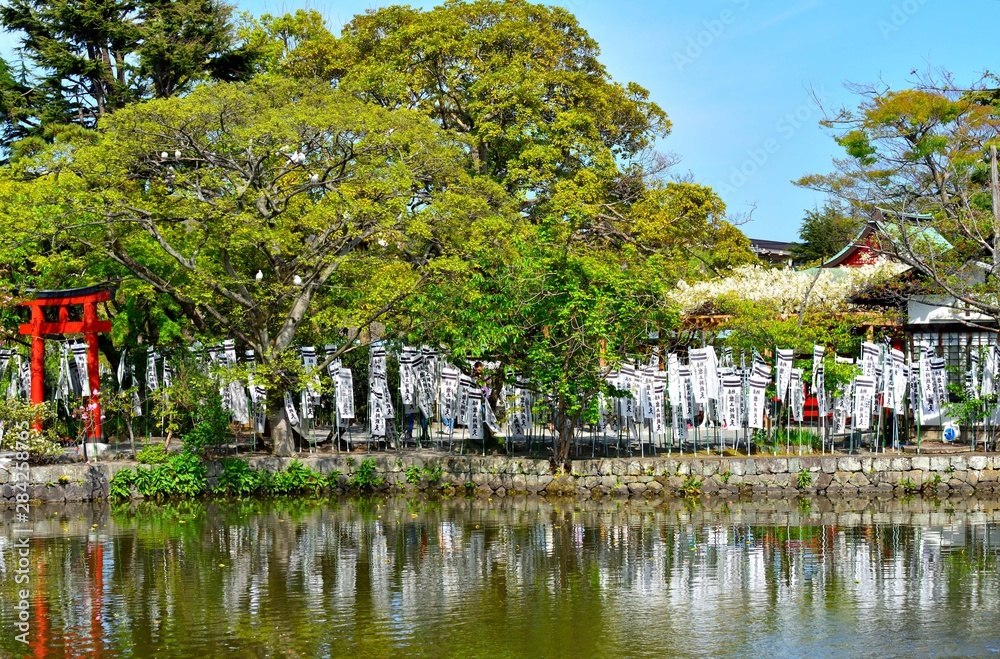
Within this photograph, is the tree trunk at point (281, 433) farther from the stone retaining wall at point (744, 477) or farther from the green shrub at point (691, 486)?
the green shrub at point (691, 486)

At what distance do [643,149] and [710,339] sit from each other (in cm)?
1001

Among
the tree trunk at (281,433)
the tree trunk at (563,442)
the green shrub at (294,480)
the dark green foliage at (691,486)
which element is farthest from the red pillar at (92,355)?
the dark green foliage at (691,486)

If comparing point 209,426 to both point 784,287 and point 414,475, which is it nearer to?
point 414,475

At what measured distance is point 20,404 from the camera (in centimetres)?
2194

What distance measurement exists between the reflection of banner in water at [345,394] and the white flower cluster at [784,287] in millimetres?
9571

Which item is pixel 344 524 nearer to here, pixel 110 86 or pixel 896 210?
pixel 896 210

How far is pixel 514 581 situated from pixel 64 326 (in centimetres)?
1393

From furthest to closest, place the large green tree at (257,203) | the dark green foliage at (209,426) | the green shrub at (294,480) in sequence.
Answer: the green shrub at (294,480)
the dark green foliage at (209,426)
the large green tree at (257,203)

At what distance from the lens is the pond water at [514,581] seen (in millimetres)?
10812

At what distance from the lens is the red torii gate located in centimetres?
2319

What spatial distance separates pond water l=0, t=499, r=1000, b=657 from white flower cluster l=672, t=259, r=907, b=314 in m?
9.56

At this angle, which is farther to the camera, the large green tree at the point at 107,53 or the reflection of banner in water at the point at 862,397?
the large green tree at the point at 107,53

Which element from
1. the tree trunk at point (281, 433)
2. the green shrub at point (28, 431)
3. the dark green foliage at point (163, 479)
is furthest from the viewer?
the tree trunk at point (281, 433)

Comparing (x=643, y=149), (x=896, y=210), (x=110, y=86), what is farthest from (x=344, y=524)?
(x=110, y=86)
